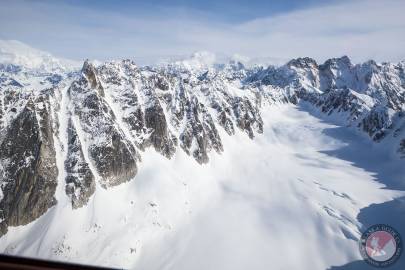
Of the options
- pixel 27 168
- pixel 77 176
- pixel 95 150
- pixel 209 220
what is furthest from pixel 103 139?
pixel 209 220

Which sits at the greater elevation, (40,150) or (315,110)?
(40,150)

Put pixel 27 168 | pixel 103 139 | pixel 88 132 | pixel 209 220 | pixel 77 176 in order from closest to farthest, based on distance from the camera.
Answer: pixel 27 168 → pixel 77 176 → pixel 209 220 → pixel 103 139 → pixel 88 132

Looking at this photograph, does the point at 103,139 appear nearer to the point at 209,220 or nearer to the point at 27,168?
the point at 27,168

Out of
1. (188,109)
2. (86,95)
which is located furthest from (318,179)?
(86,95)

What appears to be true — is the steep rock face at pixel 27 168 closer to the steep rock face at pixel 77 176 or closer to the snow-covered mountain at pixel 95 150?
the snow-covered mountain at pixel 95 150

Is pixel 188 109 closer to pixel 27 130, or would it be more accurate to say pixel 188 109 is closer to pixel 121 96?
pixel 121 96

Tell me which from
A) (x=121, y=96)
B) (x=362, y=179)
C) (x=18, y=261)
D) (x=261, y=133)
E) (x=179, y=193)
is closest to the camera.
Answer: (x=18, y=261)
